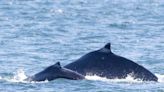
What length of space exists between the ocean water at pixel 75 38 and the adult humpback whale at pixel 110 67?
323 millimetres

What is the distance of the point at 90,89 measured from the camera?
2722 centimetres

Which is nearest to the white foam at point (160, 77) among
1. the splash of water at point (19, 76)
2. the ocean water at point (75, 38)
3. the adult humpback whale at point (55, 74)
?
the ocean water at point (75, 38)

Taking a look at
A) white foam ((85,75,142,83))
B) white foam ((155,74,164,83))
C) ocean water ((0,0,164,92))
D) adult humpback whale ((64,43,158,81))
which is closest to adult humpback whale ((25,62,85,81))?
ocean water ((0,0,164,92))

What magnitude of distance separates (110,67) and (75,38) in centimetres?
1540

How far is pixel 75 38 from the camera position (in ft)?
145

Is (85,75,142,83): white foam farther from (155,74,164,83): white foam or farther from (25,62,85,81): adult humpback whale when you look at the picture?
(155,74,164,83): white foam

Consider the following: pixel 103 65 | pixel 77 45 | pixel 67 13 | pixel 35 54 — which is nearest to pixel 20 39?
pixel 77 45

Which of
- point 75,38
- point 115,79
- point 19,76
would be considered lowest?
point 115,79

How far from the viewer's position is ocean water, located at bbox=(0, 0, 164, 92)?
27984 millimetres

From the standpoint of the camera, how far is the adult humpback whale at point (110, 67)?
1137 inches

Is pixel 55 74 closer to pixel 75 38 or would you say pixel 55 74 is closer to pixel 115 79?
pixel 115 79

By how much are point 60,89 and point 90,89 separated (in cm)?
92

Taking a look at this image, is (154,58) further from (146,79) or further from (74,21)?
(74,21)

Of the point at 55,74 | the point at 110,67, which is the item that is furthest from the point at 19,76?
the point at 110,67
